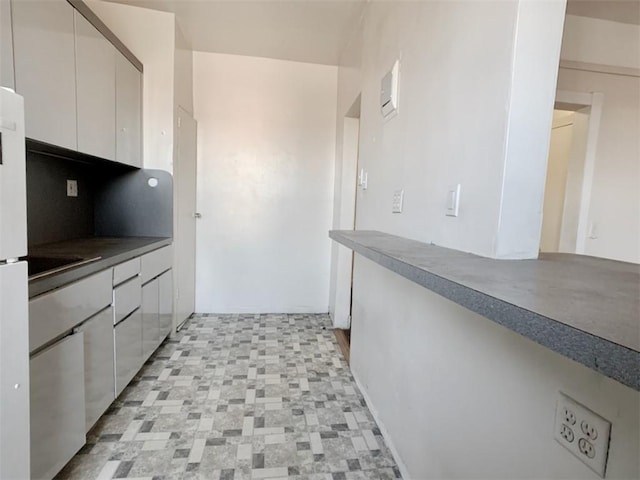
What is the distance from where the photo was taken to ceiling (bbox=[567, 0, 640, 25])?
1801 mm

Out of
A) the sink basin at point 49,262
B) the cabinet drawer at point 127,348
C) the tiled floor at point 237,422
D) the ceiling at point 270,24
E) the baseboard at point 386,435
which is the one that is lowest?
the tiled floor at point 237,422

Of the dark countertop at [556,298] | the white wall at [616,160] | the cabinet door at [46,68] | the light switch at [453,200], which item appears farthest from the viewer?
the white wall at [616,160]

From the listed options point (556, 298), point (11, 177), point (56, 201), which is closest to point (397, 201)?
point (556, 298)

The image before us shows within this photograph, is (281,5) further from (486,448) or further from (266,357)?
(486,448)

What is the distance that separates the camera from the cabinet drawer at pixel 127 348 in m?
1.87

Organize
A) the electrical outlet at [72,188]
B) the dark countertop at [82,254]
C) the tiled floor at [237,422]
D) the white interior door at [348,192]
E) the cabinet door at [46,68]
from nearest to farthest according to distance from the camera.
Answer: the dark countertop at [82,254] → the cabinet door at [46,68] → the tiled floor at [237,422] → the electrical outlet at [72,188] → the white interior door at [348,192]

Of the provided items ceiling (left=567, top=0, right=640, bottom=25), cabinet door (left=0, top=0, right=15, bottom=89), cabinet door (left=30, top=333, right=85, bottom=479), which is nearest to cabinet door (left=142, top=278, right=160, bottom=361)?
cabinet door (left=30, top=333, right=85, bottom=479)

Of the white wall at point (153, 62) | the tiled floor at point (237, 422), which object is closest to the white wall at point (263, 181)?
the white wall at point (153, 62)

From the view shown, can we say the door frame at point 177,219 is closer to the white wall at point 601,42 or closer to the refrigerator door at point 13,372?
the refrigerator door at point 13,372

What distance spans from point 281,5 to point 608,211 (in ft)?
9.08

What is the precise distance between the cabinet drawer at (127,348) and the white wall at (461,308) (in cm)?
147

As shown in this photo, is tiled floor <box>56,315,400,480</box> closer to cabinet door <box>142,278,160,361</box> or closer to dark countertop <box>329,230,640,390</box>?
cabinet door <box>142,278,160,361</box>

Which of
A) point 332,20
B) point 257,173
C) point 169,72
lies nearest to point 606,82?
point 332,20

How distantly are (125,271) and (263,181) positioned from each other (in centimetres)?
195
